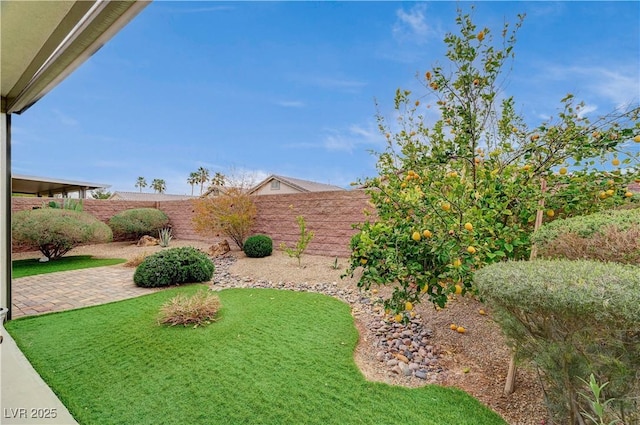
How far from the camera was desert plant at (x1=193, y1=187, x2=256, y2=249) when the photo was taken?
9.11m

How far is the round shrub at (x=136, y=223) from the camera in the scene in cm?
1141

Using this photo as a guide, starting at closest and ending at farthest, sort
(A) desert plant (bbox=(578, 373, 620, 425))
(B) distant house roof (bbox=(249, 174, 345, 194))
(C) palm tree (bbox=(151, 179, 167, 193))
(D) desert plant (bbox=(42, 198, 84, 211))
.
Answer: (A) desert plant (bbox=(578, 373, 620, 425)), (D) desert plant (bbox=(42, 198, 84, 211)), (B) distant house roof (bbox=(249, 174, 345, 194)), (C) palm tree (bbox=(151, 179, 167, 193))

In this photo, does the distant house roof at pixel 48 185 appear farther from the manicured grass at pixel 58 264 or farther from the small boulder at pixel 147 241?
the small boulder at pixel 147 241

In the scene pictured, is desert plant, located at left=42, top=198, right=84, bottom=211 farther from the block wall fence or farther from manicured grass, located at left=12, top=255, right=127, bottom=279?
manicured grass, located at left=12, top=255, right=127, bottom=279

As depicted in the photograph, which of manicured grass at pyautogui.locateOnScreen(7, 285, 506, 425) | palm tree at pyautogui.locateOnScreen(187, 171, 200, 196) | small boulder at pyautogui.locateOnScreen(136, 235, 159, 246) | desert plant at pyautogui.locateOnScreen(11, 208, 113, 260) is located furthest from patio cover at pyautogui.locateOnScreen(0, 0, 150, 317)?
palm tree at pyautogui.locateOnScreen(187, 171, 200, 196)

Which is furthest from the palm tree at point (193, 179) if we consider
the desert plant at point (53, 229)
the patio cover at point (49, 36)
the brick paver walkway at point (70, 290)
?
the patio cover at point (49, 36)

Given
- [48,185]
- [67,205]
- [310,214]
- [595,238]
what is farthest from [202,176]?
[595,238]

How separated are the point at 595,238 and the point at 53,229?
11395 millimetres

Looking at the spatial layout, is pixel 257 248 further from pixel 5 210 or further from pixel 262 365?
pixel 262 365

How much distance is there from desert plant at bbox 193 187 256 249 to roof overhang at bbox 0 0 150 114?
20.8 ft

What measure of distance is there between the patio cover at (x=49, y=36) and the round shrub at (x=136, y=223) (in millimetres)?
9308

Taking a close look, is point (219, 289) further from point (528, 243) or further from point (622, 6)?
point (622, 6)

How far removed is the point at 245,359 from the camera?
286 centimetres

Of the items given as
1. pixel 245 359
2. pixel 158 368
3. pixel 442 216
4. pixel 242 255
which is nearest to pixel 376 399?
pixel 245 359
